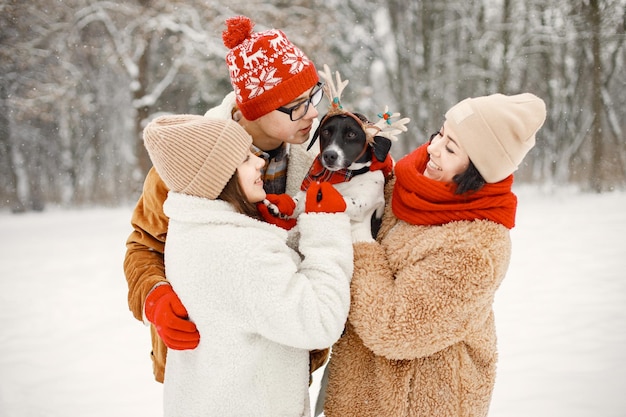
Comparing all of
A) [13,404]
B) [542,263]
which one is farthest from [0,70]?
[542,263]

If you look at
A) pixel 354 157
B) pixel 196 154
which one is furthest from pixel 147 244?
pixel 354 157

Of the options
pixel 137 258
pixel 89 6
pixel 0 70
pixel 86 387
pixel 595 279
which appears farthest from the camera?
pixel 0 70

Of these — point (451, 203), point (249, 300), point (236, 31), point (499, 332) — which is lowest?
point (499, 332)

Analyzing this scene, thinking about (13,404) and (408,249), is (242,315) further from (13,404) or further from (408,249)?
(13,404)

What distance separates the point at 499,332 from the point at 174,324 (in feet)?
14.2

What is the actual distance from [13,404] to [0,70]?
13.0m

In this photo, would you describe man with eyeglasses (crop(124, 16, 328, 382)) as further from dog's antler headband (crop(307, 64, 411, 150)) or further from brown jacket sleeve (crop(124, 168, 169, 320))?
dog's antler headband (crop(307, 64, 411, 150))

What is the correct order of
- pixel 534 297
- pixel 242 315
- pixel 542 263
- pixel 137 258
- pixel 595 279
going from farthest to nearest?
pixel 542 263 < pixel 595 279 < pixel 534 297 < pixel 137 258 < pixel 242 315

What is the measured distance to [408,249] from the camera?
163cm

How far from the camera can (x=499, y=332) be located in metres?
5.01

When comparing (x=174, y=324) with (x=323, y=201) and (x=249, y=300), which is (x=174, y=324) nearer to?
(x=249, y=300)

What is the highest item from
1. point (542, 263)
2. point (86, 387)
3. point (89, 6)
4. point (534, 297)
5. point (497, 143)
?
point (497, 143)

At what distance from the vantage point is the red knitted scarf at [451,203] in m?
1.60

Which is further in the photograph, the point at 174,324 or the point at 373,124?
the point at 373,124
